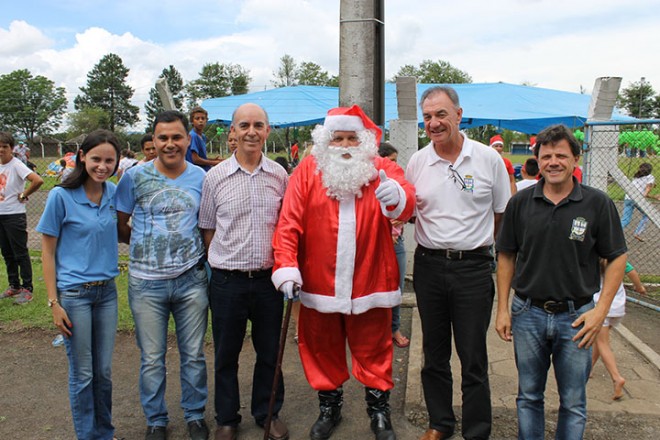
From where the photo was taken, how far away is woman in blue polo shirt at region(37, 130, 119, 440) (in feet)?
8.94

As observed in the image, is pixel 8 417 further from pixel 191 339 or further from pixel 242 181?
pixel 242 181

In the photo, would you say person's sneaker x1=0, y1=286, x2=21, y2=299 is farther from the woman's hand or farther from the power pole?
the power pole

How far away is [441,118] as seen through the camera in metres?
2.89

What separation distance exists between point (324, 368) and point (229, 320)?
2.25 feet

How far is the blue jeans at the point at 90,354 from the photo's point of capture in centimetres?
274

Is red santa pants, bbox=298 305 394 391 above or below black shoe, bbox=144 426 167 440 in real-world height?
above

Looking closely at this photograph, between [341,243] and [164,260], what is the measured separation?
1032 millimetres

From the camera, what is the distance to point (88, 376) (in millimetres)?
2814

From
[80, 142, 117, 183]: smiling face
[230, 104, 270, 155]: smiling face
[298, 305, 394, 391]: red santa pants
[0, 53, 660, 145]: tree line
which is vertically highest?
[0, 53, 660, 145]: tree line

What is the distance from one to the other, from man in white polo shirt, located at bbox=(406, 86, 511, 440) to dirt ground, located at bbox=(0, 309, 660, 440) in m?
0.62

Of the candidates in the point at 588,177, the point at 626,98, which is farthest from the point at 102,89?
the point at 588,177

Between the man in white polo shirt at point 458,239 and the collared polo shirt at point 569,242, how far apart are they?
38 centimetres

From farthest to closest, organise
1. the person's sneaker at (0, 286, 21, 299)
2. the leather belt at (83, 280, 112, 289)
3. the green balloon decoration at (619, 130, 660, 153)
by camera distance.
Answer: the green balloon decoration at (619, 130, 660, 153) < the person's sneaker at (0, 286, 21, 299) < the leather belt at (83, 280, 112, 289)

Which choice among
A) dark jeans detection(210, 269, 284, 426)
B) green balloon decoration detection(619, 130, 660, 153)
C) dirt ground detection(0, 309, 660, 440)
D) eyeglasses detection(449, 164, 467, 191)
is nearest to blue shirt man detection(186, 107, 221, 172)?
dirt ground detection(0, 309, 660, 440)
